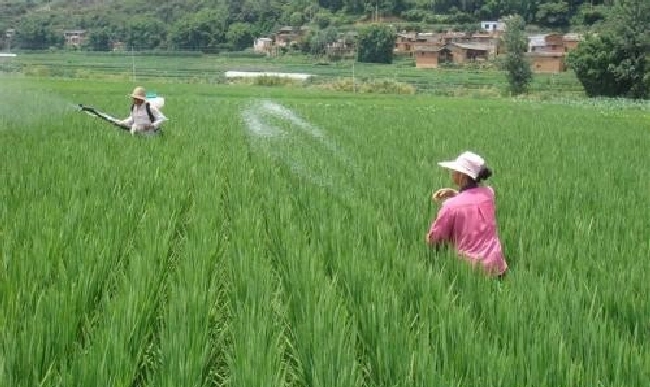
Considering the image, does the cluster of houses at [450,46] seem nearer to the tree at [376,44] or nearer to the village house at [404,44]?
the village house at [404,44]

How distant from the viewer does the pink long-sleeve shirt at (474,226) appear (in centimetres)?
424

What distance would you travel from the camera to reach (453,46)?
7469cm

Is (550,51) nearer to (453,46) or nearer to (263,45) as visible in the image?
(453,46)

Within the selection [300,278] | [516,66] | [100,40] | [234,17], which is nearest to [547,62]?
[516,66]

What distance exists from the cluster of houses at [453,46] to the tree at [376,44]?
204cm

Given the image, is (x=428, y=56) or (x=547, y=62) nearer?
(x=547, y=62)

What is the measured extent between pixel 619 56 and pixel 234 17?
5863cm

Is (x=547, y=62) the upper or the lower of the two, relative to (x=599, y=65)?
lower

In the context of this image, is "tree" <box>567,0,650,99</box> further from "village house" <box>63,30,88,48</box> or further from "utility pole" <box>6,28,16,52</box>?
"village house" <box>63,30,88,48</box>

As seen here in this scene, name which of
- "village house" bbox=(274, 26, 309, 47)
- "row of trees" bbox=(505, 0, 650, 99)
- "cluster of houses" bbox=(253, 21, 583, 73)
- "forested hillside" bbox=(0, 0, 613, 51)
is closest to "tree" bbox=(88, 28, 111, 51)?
"forested hillside" bbox=(0, 0, 613, 51)

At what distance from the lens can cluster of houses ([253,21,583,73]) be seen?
69.9 m

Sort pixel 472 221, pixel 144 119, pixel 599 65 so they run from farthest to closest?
pixel 599 65 < pixel 144 119 < pixel 472 221

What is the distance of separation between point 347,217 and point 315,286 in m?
2.04

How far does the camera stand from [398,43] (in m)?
82.4
